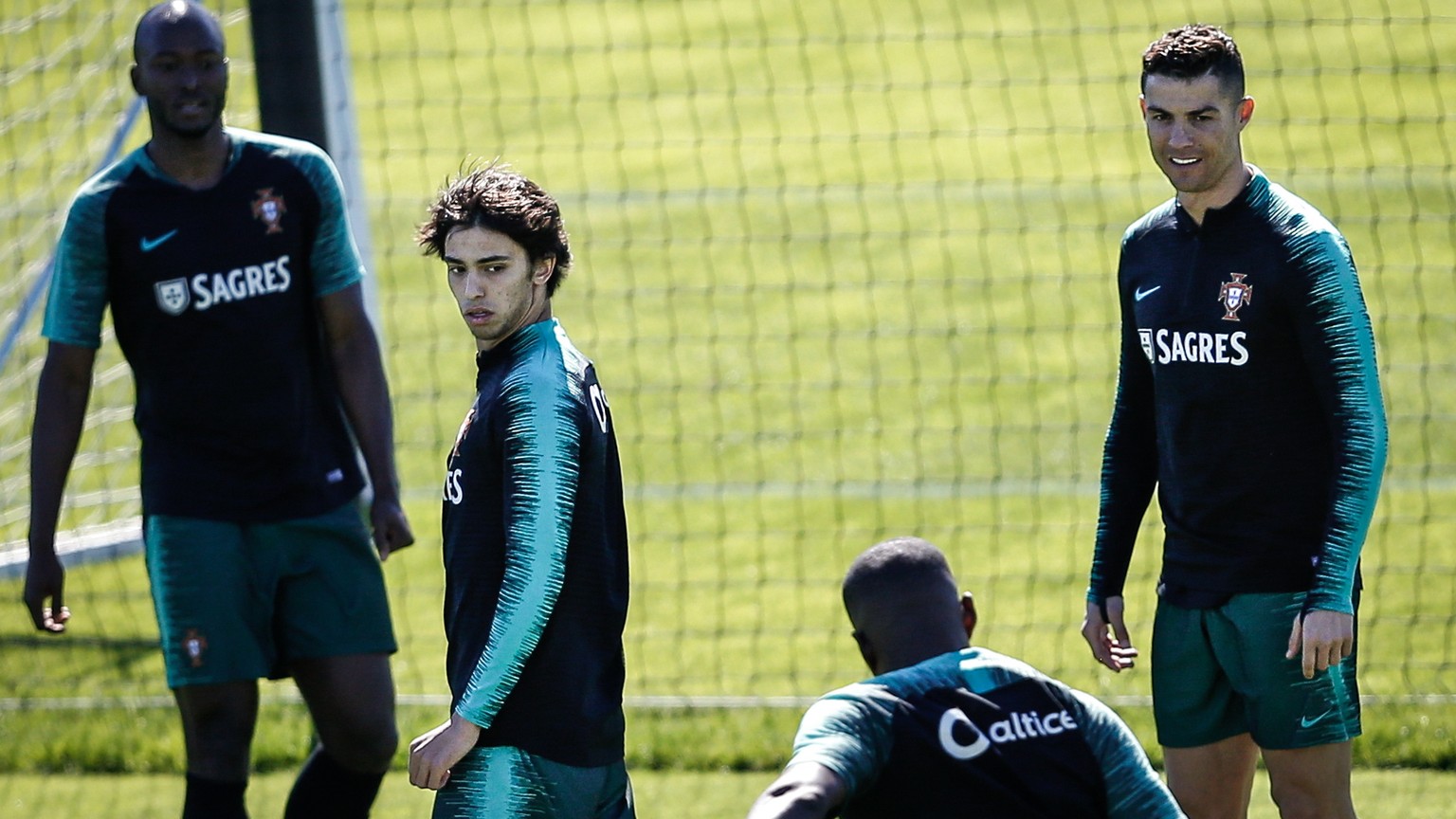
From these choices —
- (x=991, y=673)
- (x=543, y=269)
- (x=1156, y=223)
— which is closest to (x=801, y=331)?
(x=1156, y=223)

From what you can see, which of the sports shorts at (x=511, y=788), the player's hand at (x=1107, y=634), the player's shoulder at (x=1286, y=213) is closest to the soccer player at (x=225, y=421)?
the sports shorts at (x=511, y=788)

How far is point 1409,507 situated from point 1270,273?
5.41 metres

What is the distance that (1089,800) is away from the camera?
2.94 m

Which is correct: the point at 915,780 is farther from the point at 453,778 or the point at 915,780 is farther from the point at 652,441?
the point at 652,441

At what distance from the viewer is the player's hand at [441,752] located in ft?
10.7

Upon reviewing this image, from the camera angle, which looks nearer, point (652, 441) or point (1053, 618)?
point (1053, 618)

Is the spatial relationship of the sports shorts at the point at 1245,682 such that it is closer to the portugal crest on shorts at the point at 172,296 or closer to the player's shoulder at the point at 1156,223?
the player's shoulder at the point at 1156,223

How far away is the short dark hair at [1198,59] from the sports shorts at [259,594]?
2.32 metres

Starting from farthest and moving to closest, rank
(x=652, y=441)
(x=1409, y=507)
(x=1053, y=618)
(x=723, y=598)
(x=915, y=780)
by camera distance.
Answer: (x=652, y=441)
(x=1409, y=507)
(x=723, y=598)
(x=1053, y=618)
(x=915, y=780)

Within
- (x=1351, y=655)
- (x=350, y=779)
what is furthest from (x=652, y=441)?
(x=1351, y=655)

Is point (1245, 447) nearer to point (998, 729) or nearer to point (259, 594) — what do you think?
point (998, 729)

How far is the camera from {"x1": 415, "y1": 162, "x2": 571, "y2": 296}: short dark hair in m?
3.42

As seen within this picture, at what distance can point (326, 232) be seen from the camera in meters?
4.75

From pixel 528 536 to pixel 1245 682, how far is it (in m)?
1.61
